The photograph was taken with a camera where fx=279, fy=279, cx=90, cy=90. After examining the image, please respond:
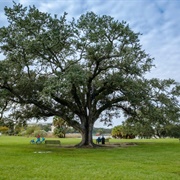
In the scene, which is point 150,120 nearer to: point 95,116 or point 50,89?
point 95,116

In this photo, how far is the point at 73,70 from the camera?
21.4 m

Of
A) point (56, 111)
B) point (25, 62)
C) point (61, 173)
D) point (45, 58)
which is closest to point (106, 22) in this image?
point (45, 58)

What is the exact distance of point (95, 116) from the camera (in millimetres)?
28828

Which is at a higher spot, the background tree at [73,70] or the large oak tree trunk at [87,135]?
the background tree at [73,70]

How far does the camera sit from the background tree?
21.7 meters

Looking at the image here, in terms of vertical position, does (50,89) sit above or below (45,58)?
below

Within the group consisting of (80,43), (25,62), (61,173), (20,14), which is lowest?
(61,173)

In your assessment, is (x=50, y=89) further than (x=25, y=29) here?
No

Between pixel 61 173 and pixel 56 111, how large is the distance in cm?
1718

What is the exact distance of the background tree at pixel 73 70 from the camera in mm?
21672

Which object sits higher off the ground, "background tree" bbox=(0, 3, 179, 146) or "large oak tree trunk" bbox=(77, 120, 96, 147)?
"background tree" bbox=(0, 3, 179, 146)

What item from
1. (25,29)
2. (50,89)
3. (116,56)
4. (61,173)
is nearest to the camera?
(61,173)

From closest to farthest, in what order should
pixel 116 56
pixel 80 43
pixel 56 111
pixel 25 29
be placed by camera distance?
1. pixel 25 29
2. pixel 80 43
3. pixel 116 56
4. pixel 56 111

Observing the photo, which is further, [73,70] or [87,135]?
[87,135]
